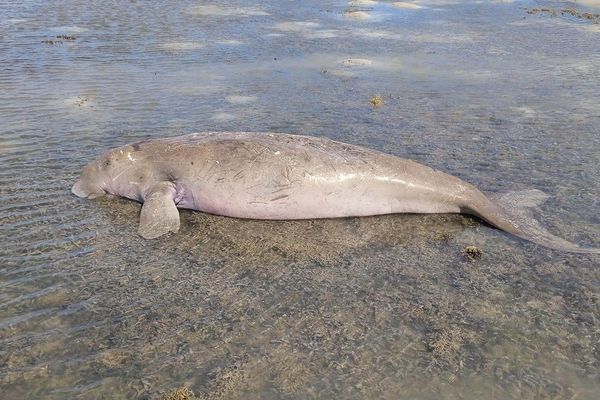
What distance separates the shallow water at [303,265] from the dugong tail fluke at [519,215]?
0.14 meters

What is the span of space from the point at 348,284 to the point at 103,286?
2.52 m

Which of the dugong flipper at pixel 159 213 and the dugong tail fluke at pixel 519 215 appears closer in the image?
the dugong tail fluke at pixel 519 215

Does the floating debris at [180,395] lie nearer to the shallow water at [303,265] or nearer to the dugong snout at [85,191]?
the shallow water at [303,265]

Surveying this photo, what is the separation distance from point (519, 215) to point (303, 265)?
2.95 m

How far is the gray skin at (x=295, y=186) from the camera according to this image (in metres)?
7.25

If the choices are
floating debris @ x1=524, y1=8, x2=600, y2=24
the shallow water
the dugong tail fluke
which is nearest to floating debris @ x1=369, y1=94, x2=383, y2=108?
the shallow water

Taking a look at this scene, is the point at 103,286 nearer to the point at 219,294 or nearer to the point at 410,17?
the point at 219,294

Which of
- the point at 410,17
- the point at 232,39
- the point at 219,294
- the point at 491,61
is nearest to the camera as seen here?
the point at 219,294

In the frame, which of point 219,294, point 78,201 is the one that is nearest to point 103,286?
point 219,294

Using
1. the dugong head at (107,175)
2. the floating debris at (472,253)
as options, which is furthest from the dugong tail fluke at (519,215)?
the dugong head at (107,175)

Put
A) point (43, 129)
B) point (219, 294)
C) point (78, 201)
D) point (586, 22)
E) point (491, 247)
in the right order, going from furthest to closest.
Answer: point (586, 22), point (43, 129), point (78, 201), point (491, 247), point (219, 294)

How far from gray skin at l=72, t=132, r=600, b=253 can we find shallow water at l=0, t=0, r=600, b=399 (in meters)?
0.21

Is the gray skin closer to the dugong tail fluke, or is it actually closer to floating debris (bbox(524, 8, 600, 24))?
the dugong tail fluke

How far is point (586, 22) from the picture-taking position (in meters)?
22.2
